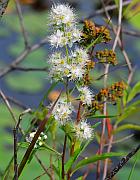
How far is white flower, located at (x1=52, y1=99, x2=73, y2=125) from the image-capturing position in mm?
787

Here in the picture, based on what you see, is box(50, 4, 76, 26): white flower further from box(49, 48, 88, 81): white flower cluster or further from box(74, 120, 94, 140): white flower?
box(74, 120, 94, 140): white flower

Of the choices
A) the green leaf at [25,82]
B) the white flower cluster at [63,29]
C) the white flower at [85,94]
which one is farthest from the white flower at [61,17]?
the green leaf at [25,82]

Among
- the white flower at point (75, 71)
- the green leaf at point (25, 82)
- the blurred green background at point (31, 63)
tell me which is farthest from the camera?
the green leaf at point (25, 82)

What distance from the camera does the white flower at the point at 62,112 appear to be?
0.79m

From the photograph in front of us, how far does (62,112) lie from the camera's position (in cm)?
79

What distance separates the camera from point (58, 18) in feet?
2.58

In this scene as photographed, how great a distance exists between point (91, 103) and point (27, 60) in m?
2.22

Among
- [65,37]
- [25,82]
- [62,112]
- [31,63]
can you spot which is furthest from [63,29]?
[31,63]

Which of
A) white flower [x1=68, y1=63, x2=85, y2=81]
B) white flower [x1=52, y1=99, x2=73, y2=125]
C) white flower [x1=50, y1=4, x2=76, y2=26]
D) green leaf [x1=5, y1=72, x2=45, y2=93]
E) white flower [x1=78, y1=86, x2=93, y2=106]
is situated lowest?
white flower [x1=52, y1=99, x2=73, y2=125]

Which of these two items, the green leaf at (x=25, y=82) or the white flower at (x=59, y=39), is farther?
the green leaf at (x=25, y=82)

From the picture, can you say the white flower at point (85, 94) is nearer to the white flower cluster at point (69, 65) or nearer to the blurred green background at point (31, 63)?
the white flower cluster at point (69, 65)

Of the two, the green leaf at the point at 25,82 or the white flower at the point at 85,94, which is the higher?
the green leaf at the point at 25,82

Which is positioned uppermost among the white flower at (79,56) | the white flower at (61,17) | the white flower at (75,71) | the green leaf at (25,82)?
the green leaf at (25,82)

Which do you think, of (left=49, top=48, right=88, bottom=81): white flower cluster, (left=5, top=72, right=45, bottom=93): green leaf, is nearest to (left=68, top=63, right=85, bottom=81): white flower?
(left=49, top=48, right=88, bottom=81): white flower cluster
